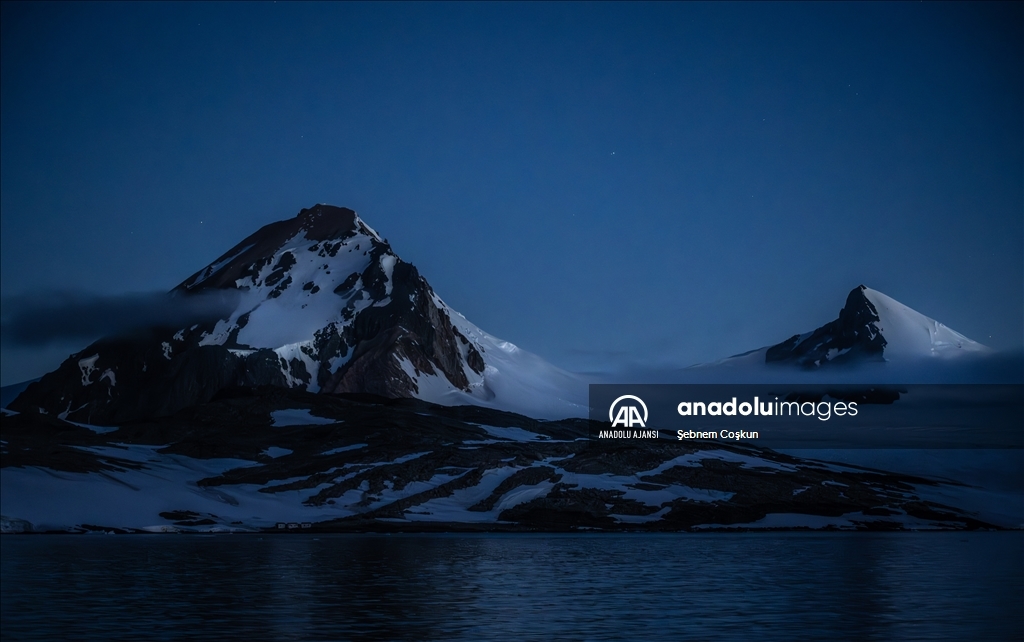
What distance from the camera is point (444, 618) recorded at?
69438 mm

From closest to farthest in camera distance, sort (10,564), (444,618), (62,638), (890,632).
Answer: (62,638), (890,632), (444,618), (10,564)

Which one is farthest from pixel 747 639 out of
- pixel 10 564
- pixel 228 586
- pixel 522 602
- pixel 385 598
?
pixel 10 564

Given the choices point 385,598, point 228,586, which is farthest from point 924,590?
point 228,586

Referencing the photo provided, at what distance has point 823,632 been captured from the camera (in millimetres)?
63500

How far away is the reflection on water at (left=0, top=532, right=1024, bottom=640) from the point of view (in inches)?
2494

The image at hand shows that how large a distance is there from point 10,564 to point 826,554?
113080mm

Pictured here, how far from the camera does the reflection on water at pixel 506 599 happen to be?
208 ft

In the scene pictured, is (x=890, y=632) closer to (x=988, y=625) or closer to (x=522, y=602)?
(x=988, y=625)

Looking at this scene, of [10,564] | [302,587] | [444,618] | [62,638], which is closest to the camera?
[62,638]

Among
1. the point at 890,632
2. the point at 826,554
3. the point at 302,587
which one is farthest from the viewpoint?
the point at 826,554

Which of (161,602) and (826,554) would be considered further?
(826,554)

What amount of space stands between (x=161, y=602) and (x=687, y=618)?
37.0 metres

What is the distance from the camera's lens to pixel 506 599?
8269cm

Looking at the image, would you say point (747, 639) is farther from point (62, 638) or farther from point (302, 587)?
point (302, 587)
